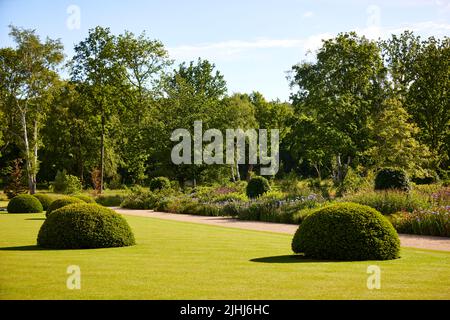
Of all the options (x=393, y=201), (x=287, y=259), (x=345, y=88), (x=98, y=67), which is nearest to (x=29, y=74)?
(x=98, y=67)

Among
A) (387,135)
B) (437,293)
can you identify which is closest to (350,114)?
(387,135)

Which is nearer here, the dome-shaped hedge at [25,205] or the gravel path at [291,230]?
the gravel path at [291,230]

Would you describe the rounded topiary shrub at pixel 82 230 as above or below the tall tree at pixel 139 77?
below

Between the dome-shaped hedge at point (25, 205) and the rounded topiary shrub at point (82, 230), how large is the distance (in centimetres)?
1508

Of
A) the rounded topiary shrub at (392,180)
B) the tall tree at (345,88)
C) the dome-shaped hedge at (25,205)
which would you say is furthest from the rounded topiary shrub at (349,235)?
the tall tree at (345,88)

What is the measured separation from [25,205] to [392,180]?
16.1 m

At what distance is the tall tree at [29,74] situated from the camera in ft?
136

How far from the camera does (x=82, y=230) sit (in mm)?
12469

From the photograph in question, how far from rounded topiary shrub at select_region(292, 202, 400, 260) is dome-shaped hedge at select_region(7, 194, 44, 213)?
1948 centimetres

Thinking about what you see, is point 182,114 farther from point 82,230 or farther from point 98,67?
point 82,230

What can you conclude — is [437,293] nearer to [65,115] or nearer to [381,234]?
[381,234]

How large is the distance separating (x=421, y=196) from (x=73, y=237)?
1214 centimetres

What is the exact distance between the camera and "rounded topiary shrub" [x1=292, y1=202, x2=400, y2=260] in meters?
10.3

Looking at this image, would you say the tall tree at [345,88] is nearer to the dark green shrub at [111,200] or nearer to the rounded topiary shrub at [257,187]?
the rounded topiary shrub at [257,187]
